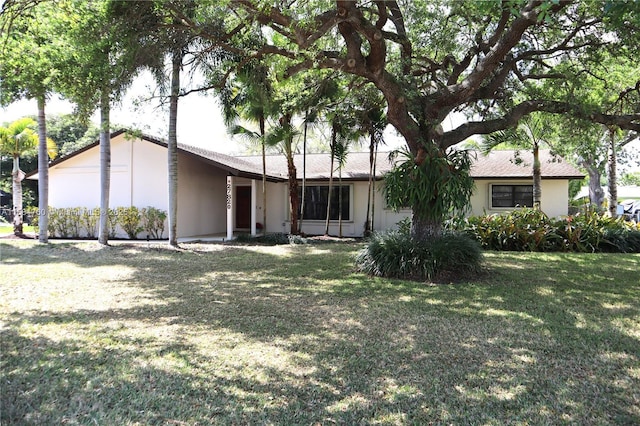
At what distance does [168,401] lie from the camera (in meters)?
3.49

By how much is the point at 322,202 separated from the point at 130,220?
27.7 feet

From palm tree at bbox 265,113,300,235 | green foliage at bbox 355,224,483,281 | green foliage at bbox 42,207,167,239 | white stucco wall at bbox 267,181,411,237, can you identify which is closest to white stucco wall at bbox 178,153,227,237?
green foliage at bbox 42,207,167,239

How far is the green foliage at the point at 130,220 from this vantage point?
16.8 metres

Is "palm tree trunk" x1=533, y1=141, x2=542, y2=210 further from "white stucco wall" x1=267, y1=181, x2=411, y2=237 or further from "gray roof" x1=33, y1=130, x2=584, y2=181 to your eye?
"white stucco wall" x1=267, y1=181, x2=411, y2=237

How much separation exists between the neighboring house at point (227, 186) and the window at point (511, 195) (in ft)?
0.13

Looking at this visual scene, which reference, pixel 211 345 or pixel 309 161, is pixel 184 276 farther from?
pixel 309 161

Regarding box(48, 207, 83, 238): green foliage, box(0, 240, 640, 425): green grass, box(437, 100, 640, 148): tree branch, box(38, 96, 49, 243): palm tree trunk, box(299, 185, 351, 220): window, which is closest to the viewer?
box(0, 240, 640, 425): green grass

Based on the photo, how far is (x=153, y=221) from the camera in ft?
55.0

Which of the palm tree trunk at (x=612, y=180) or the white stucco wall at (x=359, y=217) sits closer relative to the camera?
the palm tree trunk at (x=612, y=180)

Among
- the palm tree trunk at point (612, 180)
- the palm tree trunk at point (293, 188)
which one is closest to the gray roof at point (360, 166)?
the palm tree trunk at point (612, 180)

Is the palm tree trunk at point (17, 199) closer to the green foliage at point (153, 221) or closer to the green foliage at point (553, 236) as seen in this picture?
the green foliage at point (153, 221)

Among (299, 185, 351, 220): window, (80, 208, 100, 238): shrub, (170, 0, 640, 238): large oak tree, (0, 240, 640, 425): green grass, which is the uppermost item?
(170, 0, 640, 238): large oak tree

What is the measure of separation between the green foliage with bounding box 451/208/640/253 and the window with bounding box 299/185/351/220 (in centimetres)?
639

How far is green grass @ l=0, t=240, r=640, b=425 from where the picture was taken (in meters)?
3.40
